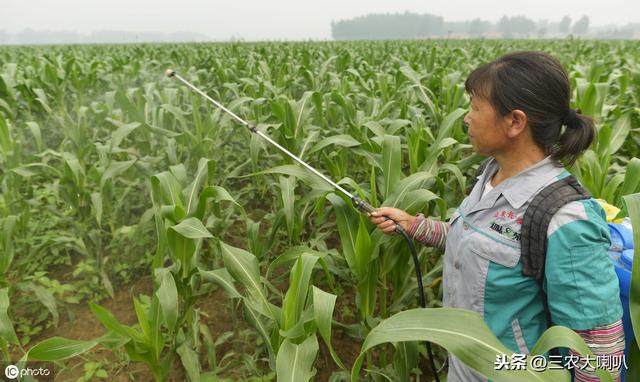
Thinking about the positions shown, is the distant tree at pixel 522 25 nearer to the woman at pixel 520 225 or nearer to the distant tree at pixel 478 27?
the distant tree at pixel 478 27

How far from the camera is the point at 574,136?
1273 mm

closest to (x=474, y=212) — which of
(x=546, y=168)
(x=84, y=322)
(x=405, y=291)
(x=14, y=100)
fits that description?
(x=546, y=168)

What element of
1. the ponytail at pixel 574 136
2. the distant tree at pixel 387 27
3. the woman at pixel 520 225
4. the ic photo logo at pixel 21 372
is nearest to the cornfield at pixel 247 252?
the ic photo logo at pixel 21 372

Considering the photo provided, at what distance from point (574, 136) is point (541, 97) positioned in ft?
0.57

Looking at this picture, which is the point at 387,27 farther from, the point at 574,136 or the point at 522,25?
the point at 574,136

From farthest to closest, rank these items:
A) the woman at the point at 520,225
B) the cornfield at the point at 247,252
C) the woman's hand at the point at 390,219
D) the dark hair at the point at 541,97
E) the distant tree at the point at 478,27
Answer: the distant tree at the point at 478,27, the woman's hand at the point at 390,219, the cornfield at the point at 247,252, the dark hair at the point at 541,97, the woman at the point at 520,225

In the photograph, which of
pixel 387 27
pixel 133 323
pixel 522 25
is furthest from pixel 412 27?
pixel 133 323

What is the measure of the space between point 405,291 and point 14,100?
5229 millimetres

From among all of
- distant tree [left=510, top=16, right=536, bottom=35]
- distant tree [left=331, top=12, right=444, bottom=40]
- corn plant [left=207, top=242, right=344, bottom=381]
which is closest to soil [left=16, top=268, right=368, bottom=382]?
corn plant [left=207, top=242, right=344, bottom=381]

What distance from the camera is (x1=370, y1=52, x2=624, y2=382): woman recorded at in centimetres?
112

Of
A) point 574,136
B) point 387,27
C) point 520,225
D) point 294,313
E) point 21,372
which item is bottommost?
point 21,372

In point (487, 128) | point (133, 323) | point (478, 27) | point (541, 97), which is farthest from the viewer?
point (478, 27)

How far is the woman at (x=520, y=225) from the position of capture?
1121mm

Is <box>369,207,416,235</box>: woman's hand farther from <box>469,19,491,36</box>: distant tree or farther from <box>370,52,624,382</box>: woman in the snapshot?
<box>469,19,491,36</box>: distant tree
